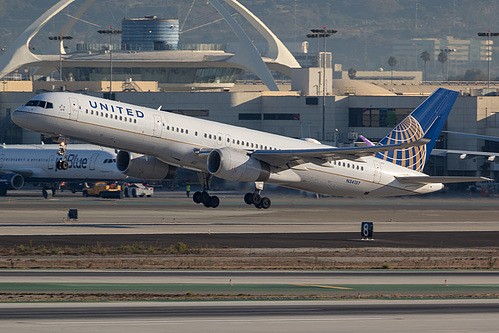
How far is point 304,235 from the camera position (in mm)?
56781

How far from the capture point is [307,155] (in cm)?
6212

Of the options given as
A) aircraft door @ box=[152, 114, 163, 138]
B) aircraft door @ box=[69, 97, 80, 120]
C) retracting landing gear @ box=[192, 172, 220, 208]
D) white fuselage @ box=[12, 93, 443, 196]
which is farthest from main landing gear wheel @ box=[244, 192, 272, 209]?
aircraft door @ box=[69, 97, 80, 120]

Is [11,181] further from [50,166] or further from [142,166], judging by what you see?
[142,166]

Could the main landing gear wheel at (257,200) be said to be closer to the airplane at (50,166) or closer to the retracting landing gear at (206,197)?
the retracting landing gear at (206,197)

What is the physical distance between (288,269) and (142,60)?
161198mm

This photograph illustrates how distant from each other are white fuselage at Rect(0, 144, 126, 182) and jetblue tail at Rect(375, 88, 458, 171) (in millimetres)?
43252

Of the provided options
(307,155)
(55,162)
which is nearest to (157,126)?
(307,155)

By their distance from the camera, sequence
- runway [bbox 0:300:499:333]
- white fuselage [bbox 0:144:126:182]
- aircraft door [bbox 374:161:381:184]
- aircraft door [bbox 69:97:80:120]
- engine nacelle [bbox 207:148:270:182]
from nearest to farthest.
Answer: runway [bbox 0:300:499:333]
aircraft door [bbox 69:97:80:120]
engine nacelle [bbox 207:148:270:182]
aircraft door [bbox 374:161:381:184]
white fuselage [bbox 0:144:126:182]

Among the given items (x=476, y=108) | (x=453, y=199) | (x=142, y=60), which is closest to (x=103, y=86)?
(x=142, y=60)

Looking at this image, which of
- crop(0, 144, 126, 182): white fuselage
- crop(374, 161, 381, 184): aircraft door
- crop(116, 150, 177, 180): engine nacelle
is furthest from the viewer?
crop(0, 144, 126, 182): white fuselage

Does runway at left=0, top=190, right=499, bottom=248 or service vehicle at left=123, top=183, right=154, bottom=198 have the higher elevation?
service vehicle at left=123, top=183, right=154, bottom=198

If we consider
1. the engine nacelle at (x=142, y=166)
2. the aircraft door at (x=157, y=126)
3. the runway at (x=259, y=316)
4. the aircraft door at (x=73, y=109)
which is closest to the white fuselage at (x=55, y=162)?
the engine nacelle at (x=142, y=166)

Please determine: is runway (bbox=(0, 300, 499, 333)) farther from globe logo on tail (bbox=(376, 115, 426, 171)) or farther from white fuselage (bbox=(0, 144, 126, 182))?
white fuselage (bbox=(0, 144, 126, 182))

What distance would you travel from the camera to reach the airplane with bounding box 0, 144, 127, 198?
106 m
